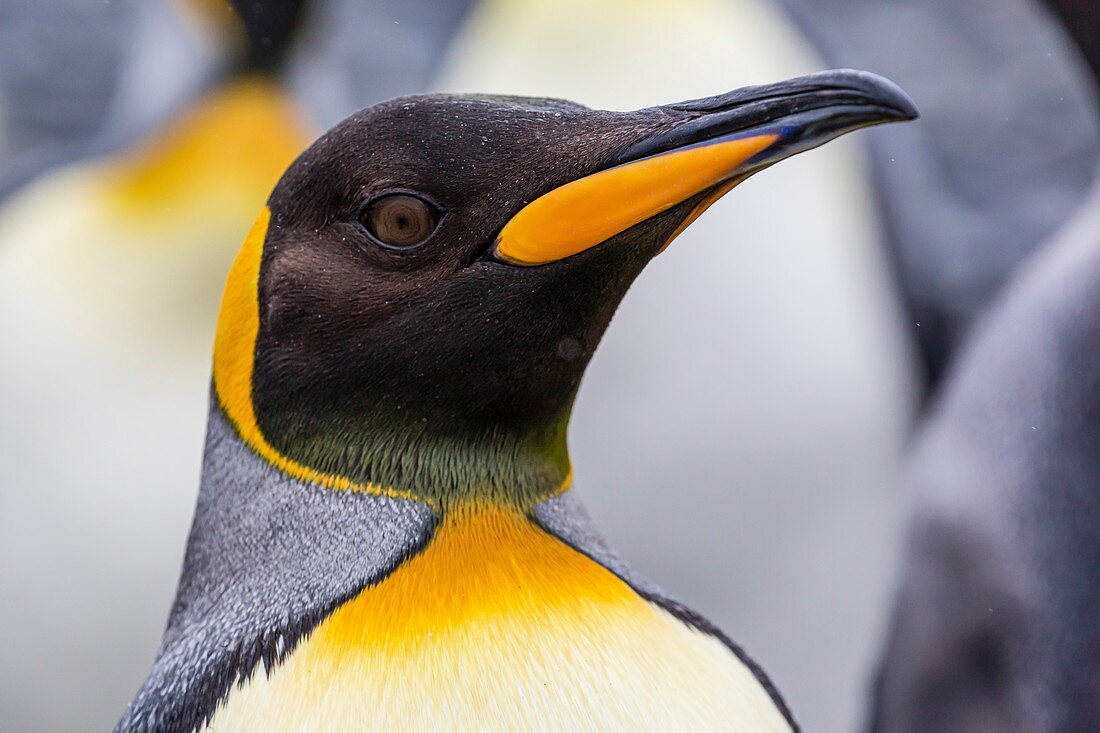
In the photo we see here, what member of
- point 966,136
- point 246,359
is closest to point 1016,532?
Answer: point 246,359

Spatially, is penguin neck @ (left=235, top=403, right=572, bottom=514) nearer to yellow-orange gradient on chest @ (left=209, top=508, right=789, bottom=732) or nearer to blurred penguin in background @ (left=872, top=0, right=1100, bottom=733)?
yellow-orange gradient on chest @ (left=209, top=508, right=789, bottom=732)

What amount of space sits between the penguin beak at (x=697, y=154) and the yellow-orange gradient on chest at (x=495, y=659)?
26cm

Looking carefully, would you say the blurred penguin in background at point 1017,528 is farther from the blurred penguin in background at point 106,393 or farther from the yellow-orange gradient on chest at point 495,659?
the blurred penguin in background at point 106,393

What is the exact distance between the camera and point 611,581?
1.07 metres

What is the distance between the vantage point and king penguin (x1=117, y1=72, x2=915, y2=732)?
939mm

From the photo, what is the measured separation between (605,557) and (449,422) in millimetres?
206

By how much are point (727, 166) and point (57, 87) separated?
4718 mm

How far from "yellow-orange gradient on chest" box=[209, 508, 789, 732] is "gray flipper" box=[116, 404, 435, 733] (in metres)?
0.02

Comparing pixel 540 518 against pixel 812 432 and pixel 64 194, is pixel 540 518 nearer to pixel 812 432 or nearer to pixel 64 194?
pixel 812 432

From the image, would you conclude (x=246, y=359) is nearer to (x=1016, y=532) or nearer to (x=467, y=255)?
(x=467, y=255)

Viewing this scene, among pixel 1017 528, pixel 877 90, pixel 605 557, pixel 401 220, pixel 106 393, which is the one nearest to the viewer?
pixel 877 90

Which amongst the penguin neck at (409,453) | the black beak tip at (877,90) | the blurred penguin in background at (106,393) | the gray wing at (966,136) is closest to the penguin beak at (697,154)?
the black beak tip at (877,90)

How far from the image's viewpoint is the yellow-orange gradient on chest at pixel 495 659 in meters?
0.94

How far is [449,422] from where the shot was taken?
1.04 metres
